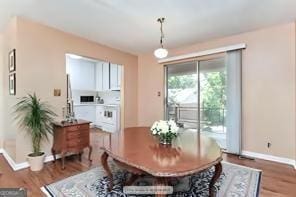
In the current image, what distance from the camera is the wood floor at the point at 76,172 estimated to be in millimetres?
2599

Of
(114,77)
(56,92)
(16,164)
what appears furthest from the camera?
(114,77)

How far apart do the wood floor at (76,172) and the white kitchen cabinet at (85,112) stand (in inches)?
132

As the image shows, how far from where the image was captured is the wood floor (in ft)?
8.53

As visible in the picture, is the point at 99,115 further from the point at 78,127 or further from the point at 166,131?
the point at 166,131

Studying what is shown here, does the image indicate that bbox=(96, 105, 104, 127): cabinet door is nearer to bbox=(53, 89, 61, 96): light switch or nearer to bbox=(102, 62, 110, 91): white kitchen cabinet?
bbox=(102, 62, 110, 91): white kitchen cabinet

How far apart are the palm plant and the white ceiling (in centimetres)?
142

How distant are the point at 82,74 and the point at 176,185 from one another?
18.9ft

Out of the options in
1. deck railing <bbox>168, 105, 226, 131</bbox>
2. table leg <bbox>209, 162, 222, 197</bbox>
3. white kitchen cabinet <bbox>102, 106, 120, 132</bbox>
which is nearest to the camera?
table leg <bbox>209, 162, 222, 197</bbox>

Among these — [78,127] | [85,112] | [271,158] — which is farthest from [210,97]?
[85,112]

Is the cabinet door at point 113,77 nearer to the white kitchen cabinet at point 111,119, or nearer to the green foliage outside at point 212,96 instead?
the white kitchen cabinet at point 111,119

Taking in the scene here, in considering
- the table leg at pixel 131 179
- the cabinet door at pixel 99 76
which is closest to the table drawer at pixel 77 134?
the table leg at pixel 131 179

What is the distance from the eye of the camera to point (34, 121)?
3.25 metres

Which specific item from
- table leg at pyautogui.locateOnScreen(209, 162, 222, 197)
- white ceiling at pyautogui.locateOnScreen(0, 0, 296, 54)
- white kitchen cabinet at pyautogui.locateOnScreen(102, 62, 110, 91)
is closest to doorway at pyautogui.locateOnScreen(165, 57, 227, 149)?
white ceiling at pyautogui.locateOnScreen(0, 0, 296, 54)

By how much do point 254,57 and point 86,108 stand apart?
18.5ft
